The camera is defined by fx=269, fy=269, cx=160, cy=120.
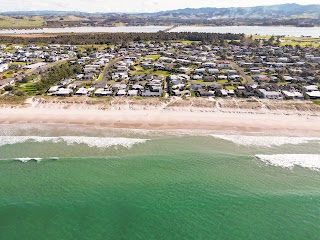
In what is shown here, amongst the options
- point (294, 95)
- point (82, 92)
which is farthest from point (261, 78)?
point (82, 92)

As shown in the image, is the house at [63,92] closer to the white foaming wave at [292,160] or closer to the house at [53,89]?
the house at [53,89]

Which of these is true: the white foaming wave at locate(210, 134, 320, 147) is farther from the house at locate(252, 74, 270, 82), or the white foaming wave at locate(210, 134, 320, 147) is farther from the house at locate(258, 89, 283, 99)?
the house at locate(252, 74, 270, 82)

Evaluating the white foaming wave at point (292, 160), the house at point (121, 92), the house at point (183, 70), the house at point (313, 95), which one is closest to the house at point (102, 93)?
the house at point (121, 92)

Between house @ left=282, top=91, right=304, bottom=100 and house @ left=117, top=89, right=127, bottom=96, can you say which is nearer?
house @ left=282, top=91, right=304, bottom=100

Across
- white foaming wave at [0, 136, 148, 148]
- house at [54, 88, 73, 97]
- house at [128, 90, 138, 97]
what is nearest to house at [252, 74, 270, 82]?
house at [128, 90, 138, 97]

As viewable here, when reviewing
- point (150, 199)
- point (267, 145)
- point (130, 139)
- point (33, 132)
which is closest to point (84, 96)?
point (33, 132)

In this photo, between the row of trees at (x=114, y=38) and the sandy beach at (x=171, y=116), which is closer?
the sandy beach at (x=171, y=116)
